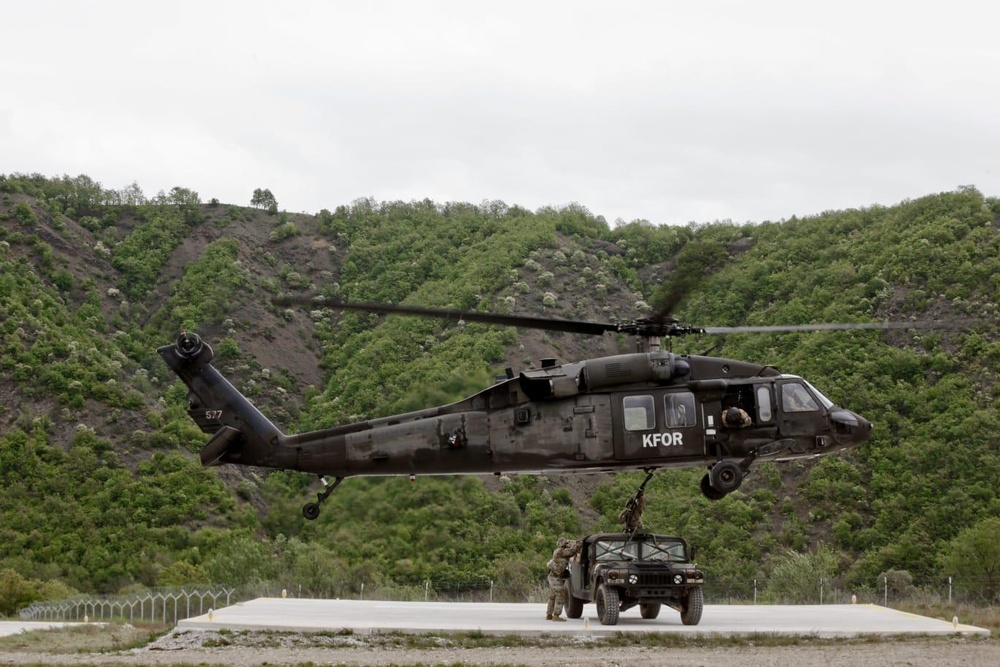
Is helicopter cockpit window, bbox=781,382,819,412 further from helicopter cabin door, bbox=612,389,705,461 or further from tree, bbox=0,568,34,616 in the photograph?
tree, bbox=0,568,34,616

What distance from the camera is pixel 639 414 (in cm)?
2658

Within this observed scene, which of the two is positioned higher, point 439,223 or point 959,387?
point 439,223

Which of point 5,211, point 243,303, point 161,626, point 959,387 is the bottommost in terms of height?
point 161,626

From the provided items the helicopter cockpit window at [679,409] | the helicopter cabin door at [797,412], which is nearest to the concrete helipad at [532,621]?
the helicopter cabin door at [797,412]

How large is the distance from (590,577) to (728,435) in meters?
4.30

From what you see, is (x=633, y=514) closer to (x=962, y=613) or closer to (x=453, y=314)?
(x=453, y=314)

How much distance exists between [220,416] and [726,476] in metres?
12.0

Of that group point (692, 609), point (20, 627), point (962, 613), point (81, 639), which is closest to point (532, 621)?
point (692, 609)

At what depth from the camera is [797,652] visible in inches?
866

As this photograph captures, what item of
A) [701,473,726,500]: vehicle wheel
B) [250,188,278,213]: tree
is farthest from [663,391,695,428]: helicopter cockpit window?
[250,188,278,213]: tree

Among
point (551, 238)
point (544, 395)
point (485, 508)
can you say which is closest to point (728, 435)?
point (544, 395)

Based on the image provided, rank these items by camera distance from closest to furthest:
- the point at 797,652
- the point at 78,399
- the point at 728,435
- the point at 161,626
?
the point at 797,652 < the point at 728,435 < the point at 161,626 < the point at 78,399

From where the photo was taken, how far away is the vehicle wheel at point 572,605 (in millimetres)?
27547

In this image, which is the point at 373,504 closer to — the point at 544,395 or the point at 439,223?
the point at 544,395
